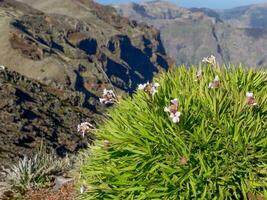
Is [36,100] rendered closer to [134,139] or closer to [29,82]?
[29,82]

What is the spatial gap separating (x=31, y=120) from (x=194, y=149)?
173 feet

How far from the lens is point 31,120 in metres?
57.3

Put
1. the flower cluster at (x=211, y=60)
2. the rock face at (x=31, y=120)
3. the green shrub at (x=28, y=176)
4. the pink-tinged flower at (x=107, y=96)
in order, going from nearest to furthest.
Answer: the pink-tinged flower at (x=107, y=96) → the flower cluster at (x=211, y=60) → the green shrub at (x=28, y=176) → the rock face at (x=31, y=120)

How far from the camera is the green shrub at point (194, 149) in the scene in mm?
5730

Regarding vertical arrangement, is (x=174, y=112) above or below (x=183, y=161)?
above

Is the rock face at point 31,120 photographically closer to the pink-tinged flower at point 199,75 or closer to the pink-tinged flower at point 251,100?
the pink-tinged flower at point 199,75

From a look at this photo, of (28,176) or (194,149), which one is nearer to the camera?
(194,149)

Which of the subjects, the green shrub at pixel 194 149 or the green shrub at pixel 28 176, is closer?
the green shrub at pixel 194 149

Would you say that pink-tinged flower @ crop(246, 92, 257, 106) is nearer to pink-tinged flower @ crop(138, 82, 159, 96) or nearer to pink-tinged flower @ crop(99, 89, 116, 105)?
pink-tinged flower @ crop(138, 82, 159, 96)

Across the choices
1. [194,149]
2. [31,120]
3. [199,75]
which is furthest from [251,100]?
[31,120]

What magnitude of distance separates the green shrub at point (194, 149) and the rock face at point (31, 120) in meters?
27.2

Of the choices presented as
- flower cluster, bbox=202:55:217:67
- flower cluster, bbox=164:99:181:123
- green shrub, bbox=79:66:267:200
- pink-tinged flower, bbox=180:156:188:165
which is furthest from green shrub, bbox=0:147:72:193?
flower cluster, bbox=164:99:181:123

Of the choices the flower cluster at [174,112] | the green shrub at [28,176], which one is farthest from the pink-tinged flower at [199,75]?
the green shrub at [28,176]

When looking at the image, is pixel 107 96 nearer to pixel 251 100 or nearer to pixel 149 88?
pixel 149 88
